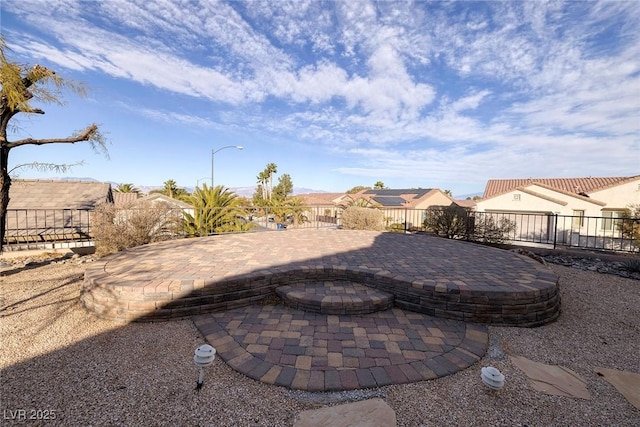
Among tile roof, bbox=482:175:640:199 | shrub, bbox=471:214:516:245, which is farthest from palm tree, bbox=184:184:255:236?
tile roof, bbox=482:175:640:199

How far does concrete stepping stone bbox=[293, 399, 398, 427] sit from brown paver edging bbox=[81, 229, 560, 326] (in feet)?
5.98

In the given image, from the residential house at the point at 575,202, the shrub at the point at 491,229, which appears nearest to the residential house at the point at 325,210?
the shrub at the point at 491,229

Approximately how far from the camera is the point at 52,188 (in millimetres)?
10633

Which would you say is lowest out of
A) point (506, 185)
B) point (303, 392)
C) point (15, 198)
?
point (303, 392)

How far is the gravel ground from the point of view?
1898 millimetres

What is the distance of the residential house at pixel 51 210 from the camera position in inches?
306

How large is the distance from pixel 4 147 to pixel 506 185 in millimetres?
32839

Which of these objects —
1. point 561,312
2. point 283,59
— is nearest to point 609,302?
point 561,312

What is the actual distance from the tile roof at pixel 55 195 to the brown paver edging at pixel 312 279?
Result: 6971 millimetres

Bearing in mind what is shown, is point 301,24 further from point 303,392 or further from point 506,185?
point 506,185

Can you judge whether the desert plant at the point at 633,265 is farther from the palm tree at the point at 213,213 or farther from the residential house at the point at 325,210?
the palm tree at the point at 213,213

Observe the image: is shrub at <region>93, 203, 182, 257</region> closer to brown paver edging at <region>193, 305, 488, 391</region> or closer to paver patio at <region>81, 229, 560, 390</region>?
paver patio at <region>81, 229, 560, 390</region>

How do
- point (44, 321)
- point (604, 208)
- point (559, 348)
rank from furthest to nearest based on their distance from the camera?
point (604, 208) < point (44, 321) < point (559, 348)

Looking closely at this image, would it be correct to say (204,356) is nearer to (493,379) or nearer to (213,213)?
(493,379)
